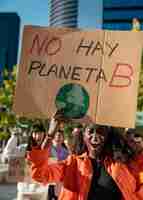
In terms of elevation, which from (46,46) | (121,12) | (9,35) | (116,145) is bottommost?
(116,145)

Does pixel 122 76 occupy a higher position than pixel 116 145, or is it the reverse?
pixel 122 76

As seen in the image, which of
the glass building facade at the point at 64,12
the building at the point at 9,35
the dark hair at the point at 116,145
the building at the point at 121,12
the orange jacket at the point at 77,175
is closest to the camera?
the orange jacket at the point at 77,175

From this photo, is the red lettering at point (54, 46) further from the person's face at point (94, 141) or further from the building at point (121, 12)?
the building at point (121, 12)

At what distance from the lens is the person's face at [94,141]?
11.8ft

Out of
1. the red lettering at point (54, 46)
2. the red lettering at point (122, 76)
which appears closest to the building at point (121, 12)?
the red lettering at point (54, 46)

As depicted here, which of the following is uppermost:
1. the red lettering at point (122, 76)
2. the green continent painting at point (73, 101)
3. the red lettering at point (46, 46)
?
the red lettering at point (46, 46)

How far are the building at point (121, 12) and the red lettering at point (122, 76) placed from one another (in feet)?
300

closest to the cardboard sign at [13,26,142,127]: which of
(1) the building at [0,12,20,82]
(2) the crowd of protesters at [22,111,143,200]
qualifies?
(2) the crowd of protesters at [22,111,143,200]

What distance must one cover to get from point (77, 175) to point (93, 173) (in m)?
0.10

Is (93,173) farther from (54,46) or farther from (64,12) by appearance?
(64,12)

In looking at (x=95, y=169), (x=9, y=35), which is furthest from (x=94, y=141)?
(x=9, y=35)

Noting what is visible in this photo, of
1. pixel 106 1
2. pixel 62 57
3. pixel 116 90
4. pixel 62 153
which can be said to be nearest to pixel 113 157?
pixel 116 90

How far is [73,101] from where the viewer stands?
3695 millimetres

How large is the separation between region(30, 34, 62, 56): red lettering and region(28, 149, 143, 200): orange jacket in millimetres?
645
